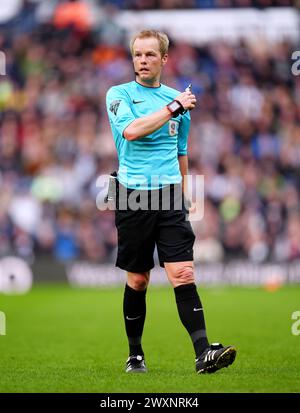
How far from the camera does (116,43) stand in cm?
2195

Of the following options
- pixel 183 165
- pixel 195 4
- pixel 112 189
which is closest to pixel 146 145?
pixel 112 189

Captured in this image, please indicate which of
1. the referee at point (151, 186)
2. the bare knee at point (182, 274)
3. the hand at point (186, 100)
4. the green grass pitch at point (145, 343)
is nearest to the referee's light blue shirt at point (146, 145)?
the referee at point (151, 186)

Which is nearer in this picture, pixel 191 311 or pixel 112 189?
pixel 191 311

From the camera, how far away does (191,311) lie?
6.95 m

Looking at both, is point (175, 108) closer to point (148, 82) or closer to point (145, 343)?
point (148, 82)

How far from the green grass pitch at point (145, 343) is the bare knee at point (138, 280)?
630 millimetres

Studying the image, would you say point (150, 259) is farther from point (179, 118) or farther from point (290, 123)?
point (290, 123)

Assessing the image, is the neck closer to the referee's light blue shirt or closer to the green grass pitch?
the referee's light blue shirt

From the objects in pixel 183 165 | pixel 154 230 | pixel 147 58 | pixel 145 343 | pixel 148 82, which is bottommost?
pixel 145 343

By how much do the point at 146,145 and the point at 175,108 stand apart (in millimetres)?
434

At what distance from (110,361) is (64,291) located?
931cm
